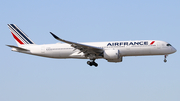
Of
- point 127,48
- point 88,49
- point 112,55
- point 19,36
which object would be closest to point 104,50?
point 112,55

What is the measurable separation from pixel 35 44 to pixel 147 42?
18654mm

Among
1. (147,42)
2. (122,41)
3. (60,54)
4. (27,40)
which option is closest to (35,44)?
(27,40)

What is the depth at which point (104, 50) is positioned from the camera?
49906 millimetres

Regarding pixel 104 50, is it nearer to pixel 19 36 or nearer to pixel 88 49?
pixel 88 49

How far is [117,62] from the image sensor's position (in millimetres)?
53906

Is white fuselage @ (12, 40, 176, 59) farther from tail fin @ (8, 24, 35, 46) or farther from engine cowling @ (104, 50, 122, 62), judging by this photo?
tail fin @ (8, 24, 35, 46)

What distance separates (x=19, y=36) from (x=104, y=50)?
52.5 feet

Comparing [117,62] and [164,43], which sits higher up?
[164,43]

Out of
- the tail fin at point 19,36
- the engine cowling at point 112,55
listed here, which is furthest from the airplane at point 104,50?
the tail fin at point 19,36

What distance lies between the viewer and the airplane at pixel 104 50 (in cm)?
4916

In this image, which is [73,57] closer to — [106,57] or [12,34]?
[106,57]

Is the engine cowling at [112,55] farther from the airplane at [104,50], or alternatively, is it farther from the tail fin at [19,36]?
the tail fin at [19,36]

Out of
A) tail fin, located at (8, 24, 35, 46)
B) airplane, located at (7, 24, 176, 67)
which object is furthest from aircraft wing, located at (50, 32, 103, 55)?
tail fin, located at (8, 24, 35, 46)

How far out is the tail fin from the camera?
184ft
